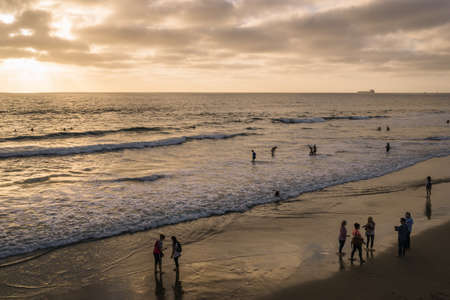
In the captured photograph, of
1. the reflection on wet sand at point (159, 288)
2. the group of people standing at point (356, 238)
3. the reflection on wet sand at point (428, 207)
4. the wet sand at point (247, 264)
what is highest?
the group of people standing at point (356, 238)

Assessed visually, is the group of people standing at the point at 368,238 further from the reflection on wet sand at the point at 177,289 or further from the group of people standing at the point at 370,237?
the reflection on wet sand at the point at 177,289

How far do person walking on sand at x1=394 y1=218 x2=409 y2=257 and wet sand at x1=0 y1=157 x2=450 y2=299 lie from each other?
0.95 feet

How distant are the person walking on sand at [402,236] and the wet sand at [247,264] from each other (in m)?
0.29

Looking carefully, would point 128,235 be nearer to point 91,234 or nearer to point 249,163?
point 91,234

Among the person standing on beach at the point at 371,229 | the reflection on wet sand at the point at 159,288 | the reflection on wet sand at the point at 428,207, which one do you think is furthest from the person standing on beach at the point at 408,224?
the reflection on wet sand at the point at 159,288

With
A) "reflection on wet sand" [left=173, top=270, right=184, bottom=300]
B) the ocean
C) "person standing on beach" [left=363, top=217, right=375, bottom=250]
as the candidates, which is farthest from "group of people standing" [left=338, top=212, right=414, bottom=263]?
the ocean

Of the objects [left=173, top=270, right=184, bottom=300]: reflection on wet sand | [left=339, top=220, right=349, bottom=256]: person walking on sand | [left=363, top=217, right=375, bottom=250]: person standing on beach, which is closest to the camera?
[left=173, top=270, right=184, bottom=300]: reflection on wet sand

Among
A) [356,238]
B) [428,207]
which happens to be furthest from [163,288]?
[428,207]

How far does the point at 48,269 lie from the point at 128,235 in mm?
3333

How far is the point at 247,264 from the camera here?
35.4 ft

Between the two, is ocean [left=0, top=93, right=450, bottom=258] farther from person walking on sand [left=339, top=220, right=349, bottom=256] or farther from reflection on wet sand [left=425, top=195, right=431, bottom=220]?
person walking on sand [left=339, top=220, right=349, bottom=256]

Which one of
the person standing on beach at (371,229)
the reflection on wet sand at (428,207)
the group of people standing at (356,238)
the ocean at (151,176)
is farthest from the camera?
the reflection on wet sand at (428,207)

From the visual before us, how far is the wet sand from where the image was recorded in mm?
9328

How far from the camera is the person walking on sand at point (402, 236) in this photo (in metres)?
10.9
